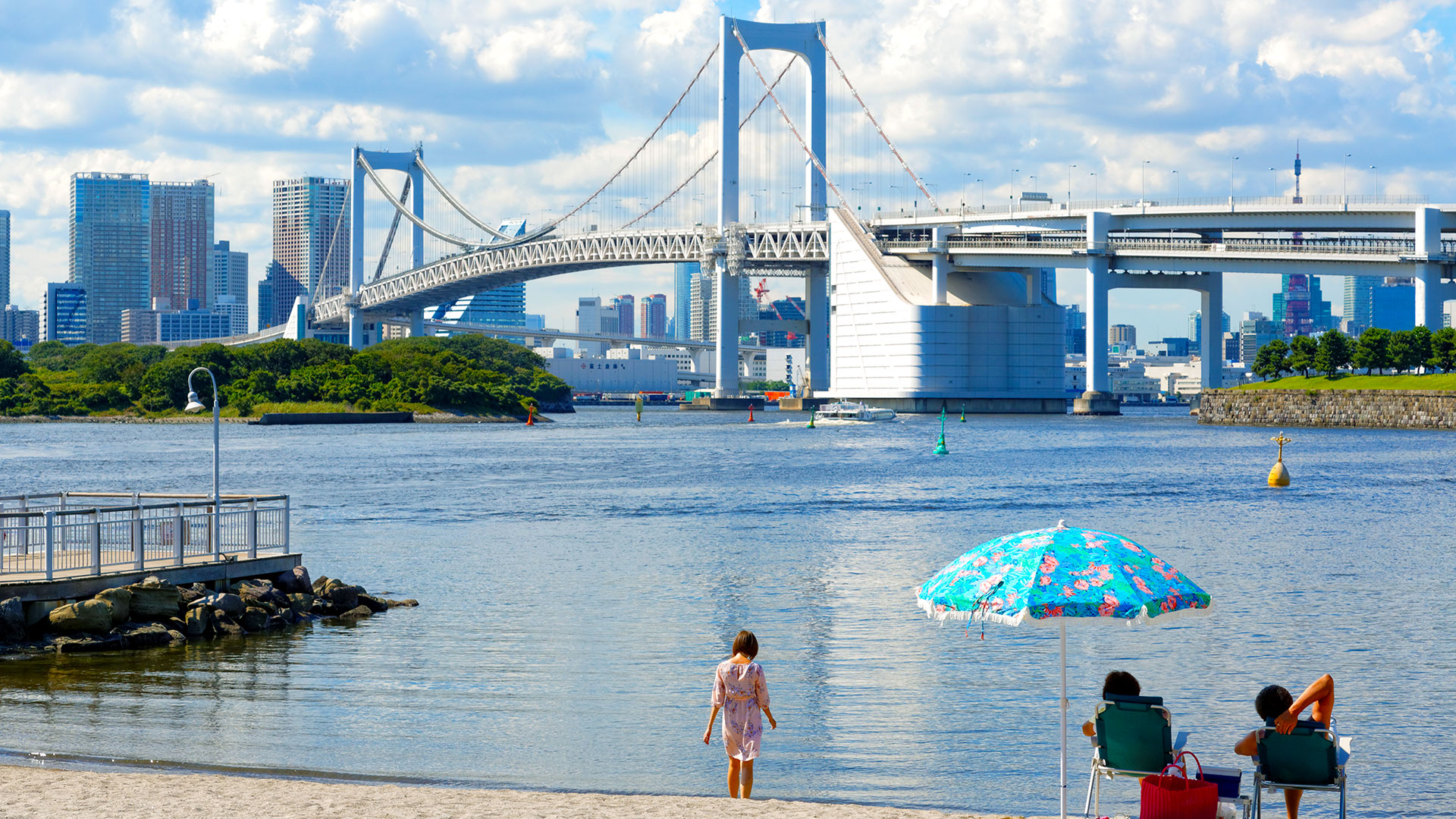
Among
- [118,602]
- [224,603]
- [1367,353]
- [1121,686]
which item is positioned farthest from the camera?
[1367,353]

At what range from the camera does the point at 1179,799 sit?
6.97 metres

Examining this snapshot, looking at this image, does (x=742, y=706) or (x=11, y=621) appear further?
(x=11, y=621)

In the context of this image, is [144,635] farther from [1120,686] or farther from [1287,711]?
[1287,711]

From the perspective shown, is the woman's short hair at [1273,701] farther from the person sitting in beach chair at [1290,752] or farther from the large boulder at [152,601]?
the large boulder at [152,601]

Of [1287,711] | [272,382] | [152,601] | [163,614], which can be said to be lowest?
[163,614]

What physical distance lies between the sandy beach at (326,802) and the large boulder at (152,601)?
5.01 meters

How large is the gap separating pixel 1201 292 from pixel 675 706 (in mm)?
73686

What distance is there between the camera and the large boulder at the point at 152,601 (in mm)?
13516

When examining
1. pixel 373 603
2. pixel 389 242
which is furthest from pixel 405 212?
pixel 373 603

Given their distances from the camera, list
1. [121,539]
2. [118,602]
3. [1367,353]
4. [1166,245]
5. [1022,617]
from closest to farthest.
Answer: [1022,617] → [118,602] → [121,539] → [1367,353] → [1166,245]

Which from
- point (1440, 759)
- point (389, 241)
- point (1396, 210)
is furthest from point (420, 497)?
point (389, 241)

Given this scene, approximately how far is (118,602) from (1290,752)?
32.6 ft

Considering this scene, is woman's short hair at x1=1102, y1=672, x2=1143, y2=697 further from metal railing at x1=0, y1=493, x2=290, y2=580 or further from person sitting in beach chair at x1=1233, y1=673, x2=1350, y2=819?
metal railing at x1=0, y1=493, x2=290, y2=580

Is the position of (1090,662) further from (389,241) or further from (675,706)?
(389,241)
